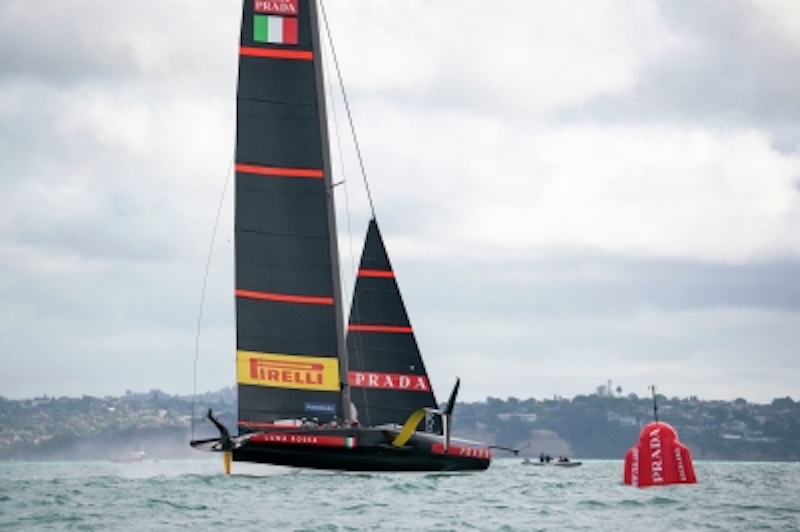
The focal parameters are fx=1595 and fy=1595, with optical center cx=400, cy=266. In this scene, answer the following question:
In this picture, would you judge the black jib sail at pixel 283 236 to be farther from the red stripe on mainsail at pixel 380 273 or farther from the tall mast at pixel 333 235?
the red stripe on mainsail at pixel 380 273

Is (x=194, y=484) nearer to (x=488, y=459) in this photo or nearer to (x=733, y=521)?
(x=488, y=459)

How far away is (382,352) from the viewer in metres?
50.9

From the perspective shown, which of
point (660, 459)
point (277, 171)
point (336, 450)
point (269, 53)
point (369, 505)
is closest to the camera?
point (369, 505)

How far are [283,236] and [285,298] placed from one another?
1694mm

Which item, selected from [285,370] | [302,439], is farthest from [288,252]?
[302,439]

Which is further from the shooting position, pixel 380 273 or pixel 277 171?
pixel 380 273

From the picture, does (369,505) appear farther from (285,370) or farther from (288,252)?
(288,252)

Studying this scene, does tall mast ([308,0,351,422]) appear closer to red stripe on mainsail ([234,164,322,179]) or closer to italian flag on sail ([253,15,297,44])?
red stripe on mainsail ([234,164,322,179])

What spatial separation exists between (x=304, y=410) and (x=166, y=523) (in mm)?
14632

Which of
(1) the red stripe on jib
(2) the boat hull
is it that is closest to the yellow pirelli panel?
(2) the boat hull

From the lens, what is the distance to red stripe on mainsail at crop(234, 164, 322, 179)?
43469mm

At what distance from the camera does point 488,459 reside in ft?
→ 153

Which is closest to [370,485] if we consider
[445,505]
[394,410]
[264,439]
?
[264,439]

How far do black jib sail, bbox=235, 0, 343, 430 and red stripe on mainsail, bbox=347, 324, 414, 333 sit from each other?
23.3 feet
